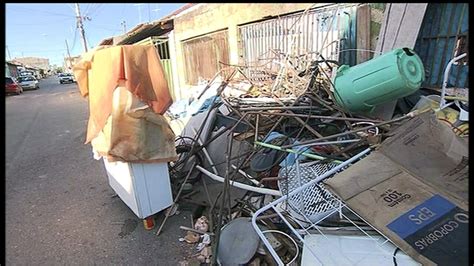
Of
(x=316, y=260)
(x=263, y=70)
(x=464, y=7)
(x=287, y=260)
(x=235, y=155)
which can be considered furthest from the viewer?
(x=263, y=70)

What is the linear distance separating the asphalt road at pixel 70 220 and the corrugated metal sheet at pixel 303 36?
2.98 m

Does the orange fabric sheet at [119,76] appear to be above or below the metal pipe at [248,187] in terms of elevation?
above

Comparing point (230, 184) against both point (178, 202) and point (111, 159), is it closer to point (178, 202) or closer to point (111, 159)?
point (178, 202)

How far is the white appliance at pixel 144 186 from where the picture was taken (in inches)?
101

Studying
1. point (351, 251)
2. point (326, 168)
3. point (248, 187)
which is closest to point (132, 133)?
point (248, 187)

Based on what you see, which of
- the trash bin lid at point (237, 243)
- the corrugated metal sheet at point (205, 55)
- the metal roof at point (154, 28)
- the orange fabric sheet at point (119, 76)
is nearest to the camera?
the trash bin lid at point (237, 243)

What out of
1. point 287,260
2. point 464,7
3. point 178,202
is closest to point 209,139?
point 178,202

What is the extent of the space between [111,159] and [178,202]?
841 millimetres

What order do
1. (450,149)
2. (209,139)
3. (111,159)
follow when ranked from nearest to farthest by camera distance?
(450,149) < (111,159) < (209,139)

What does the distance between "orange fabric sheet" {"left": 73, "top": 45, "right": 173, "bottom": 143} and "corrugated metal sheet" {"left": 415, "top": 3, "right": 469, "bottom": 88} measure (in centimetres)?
291

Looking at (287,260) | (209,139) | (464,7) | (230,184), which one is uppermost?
(464,7)

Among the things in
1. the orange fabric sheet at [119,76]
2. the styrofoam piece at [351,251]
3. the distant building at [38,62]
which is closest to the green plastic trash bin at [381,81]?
the styrofoam piece at [351,251]

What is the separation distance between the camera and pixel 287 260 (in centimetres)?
200

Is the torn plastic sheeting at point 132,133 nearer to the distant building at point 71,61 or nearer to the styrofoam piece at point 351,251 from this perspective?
the distant building at point 71,61
